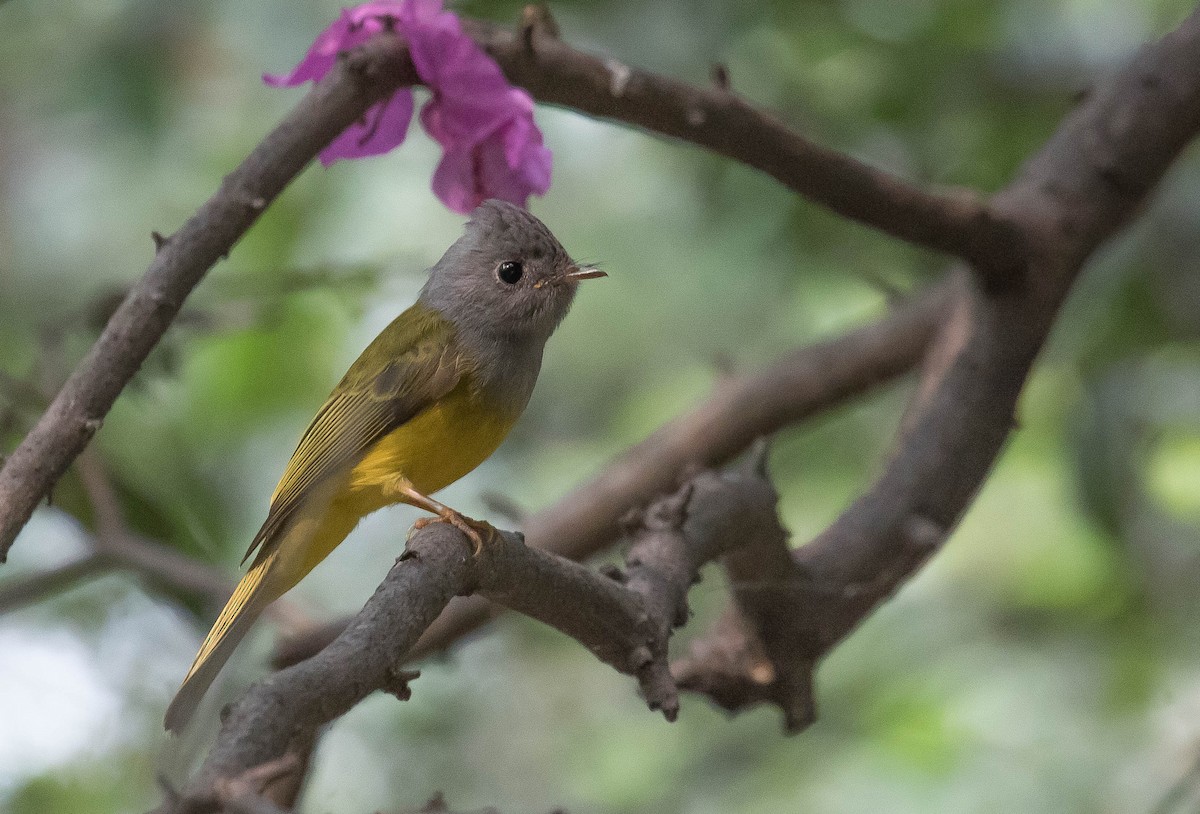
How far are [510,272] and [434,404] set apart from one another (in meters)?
0.33

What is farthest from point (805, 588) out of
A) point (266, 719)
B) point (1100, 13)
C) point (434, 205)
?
point (434, 205)

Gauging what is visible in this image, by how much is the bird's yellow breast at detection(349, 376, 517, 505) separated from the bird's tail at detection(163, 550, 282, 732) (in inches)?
10.2

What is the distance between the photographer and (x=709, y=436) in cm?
397

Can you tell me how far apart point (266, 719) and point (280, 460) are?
3.99 meters

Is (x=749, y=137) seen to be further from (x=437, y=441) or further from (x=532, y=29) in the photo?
(x=437, y=441)

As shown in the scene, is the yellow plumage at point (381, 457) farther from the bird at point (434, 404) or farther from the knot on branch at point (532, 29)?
the knot on branch at point (532, 29)

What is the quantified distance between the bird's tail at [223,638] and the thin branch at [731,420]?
93cm

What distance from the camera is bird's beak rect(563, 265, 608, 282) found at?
2.78 m

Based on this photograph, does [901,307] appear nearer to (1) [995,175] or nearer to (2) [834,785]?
(1) [995,175]

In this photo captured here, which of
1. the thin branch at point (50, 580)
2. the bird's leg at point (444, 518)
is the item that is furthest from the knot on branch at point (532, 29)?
the thin branch at point (50, 580)

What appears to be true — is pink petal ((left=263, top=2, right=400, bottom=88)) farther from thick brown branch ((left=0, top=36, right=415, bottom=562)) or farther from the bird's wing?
the bird's wing

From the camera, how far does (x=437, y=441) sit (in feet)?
8.98

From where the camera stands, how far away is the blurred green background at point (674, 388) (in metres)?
3.77

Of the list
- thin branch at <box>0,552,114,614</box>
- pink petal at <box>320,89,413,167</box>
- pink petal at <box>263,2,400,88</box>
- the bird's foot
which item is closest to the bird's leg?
the bird's foot
